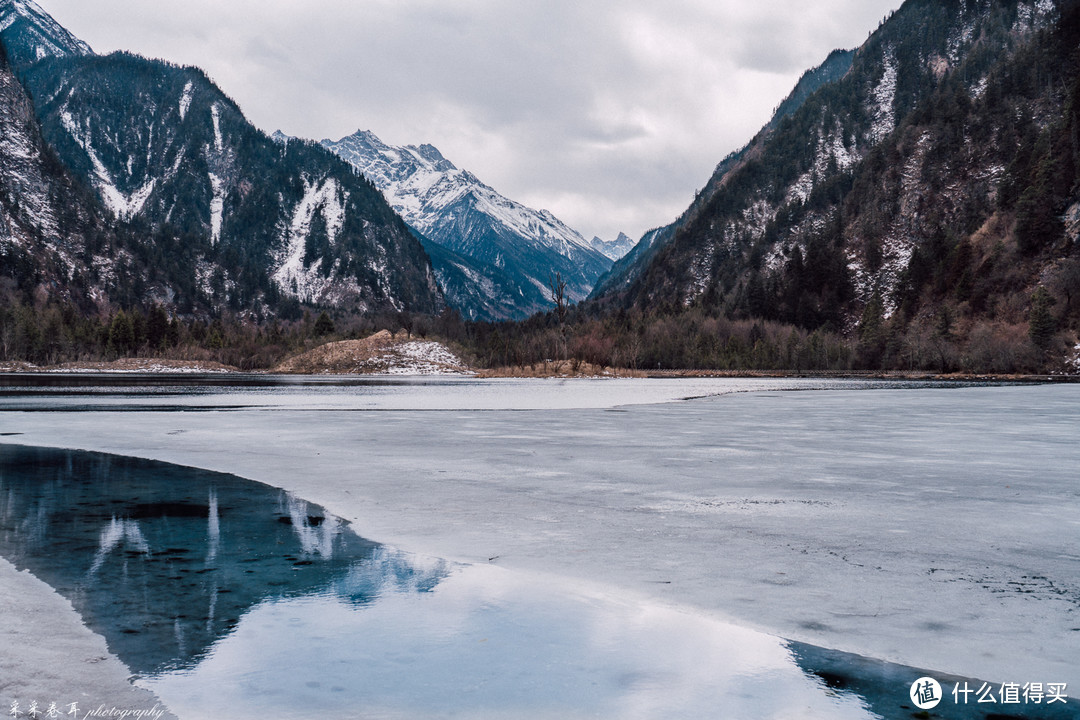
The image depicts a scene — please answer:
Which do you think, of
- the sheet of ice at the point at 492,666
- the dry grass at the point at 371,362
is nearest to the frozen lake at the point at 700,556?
the sheet of ice at the point at 492,666

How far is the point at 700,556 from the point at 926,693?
12.6ft

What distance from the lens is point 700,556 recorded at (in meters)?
8.88

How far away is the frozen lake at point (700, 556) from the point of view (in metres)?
5.50

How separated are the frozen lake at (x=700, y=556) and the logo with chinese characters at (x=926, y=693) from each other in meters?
0.13

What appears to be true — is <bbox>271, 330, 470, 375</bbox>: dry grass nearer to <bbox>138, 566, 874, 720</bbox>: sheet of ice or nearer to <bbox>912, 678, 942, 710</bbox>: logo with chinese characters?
<bbox>138, 566, 874, 720</bbox>: sheet of ice

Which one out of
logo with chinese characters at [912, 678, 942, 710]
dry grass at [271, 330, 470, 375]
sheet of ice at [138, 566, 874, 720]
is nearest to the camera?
sheet of ice at [138, 566, 874, 720]

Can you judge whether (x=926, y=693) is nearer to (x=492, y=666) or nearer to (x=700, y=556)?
(x=492, y=666)

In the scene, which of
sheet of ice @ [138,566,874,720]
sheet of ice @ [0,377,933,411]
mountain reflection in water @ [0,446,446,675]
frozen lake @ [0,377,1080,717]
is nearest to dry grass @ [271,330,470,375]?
sheet of ice @ [0,377,933,411]

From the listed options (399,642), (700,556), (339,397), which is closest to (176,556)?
(399,642)

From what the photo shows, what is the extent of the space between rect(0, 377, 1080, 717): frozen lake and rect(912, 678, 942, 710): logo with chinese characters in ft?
0.42

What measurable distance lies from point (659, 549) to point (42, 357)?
230 m

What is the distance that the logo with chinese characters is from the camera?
495 cm

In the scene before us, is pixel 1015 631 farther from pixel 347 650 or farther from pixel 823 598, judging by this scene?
pixel 347 650

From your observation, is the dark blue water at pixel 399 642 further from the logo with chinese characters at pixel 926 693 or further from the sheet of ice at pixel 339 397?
the sheet of ice at pixel 339 397
